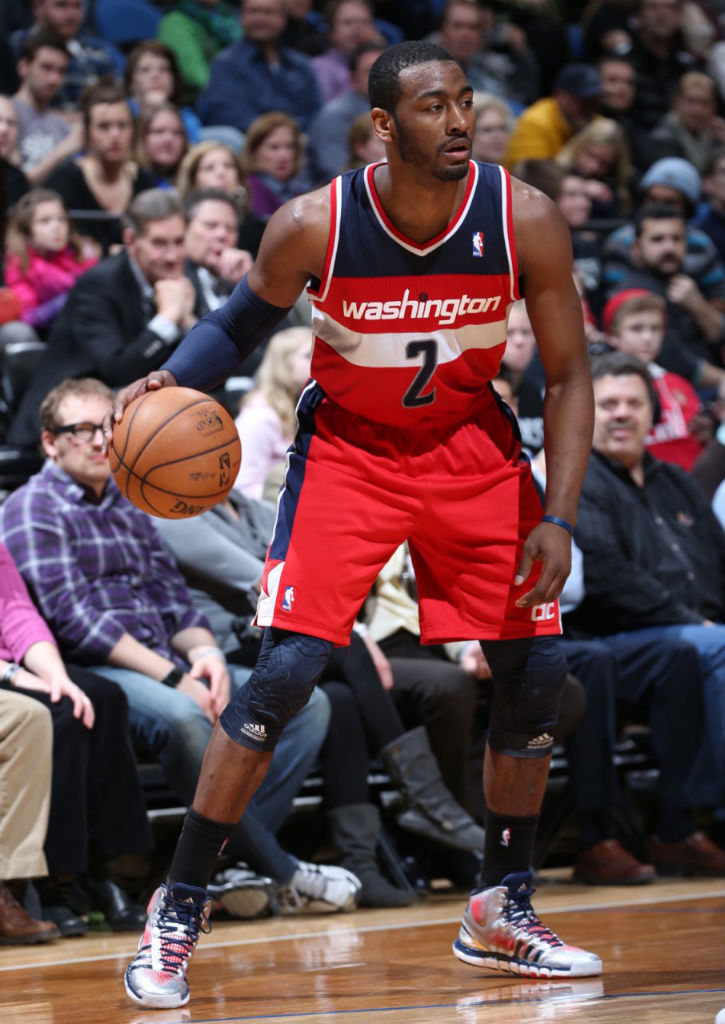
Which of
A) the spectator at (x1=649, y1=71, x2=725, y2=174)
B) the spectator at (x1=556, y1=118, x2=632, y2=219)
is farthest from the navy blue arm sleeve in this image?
the spectator at (x1=649, y1=71, x2=725, y2=174)

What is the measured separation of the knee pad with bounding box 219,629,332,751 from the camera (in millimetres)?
3174

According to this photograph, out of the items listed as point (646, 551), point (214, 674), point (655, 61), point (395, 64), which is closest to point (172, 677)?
point (214, 674)

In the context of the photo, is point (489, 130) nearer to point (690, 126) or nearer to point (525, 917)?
point (690, 126)

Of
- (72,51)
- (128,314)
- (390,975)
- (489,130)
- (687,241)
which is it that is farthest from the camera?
(687,241)

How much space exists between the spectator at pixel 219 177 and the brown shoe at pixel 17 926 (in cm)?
408

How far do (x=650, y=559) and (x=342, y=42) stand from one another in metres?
5.77

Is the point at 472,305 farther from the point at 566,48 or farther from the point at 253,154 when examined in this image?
the point at 566,48

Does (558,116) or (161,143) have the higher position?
(558,116)

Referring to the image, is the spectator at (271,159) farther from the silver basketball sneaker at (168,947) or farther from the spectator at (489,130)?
the silver basketball sneaker at (168,947)

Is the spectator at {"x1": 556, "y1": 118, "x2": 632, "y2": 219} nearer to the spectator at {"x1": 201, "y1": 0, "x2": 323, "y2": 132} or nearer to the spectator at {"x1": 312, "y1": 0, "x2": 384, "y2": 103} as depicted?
the spectator at {"x1": 312, "y1": 0, "x2": 384, "y2": 103}

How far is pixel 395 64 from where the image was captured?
3.12 metres

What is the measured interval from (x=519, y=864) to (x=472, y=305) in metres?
1.30

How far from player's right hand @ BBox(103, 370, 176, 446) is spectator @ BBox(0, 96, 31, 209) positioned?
4.43 metres

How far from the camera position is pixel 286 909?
15.3 ft
